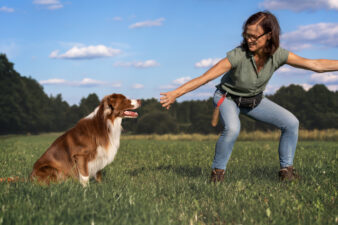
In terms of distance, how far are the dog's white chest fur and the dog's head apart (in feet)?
0.43

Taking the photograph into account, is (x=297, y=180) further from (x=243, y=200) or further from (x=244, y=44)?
(x=244, y=44)

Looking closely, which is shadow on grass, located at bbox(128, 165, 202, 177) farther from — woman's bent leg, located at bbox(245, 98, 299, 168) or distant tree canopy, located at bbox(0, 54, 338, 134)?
distant tree canopy, located at bbox(0, 54, 338, 134)

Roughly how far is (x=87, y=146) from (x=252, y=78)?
2907mm

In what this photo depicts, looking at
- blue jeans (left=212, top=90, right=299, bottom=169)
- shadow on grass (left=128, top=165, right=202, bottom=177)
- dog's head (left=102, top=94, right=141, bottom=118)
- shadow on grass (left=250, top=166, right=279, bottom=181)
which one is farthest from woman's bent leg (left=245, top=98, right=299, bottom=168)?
dog's head (left=102, top=94, right=141, bottom=118)

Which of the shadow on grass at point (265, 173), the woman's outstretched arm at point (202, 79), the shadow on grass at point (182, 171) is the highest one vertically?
the woman's outstretched arm at point (202, 79)

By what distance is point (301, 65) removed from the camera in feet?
18.1

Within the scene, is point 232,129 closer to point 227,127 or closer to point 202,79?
point 227,127

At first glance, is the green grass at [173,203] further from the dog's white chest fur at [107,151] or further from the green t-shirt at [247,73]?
the green t-shirt at [247,73]

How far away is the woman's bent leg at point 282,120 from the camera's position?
5.66 metres

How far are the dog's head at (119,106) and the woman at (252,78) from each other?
130 centimetres

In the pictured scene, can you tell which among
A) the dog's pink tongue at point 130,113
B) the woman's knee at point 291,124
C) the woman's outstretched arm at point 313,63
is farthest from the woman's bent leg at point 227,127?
the dog's pink tongue at point 130,113

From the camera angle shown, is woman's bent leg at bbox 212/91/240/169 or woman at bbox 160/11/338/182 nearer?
woman at bbox 160/11/338/182

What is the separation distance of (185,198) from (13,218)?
2.39m

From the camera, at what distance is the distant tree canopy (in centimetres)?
4712
